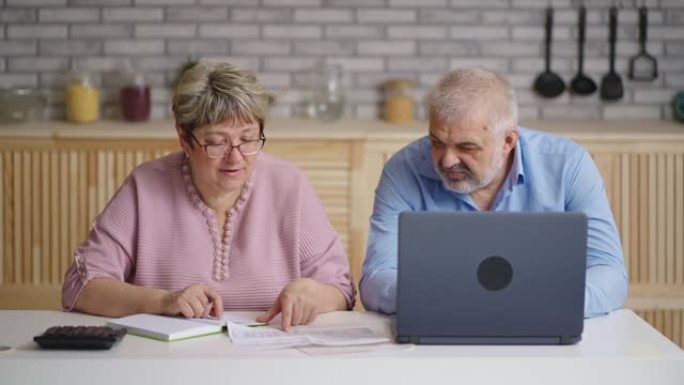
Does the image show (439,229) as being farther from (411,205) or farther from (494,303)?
(411,205)

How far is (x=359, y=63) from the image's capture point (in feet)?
17.4

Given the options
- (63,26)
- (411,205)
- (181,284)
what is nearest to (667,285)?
(411,205)

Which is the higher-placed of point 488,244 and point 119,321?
point 488,244

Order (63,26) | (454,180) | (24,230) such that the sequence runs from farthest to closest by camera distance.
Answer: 1. (63,26)
2. (24,230)
3. (454,180)

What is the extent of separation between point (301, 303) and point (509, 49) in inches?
109

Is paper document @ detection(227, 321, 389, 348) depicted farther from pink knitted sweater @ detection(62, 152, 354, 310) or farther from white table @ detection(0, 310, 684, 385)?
pink knitted sweater @ detection(62, 152, 354, 310)

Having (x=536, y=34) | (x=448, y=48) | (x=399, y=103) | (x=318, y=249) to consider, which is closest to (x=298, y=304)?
(x=318, y=249)

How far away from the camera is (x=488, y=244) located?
8.05 ft

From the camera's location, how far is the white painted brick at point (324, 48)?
528 cm

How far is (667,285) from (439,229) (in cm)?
268

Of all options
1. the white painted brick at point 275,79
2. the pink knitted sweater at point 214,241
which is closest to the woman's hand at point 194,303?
the pink knitted sweater at point 214,241

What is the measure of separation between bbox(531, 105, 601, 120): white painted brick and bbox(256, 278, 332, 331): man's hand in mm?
2652

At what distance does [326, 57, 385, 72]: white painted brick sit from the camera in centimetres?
529

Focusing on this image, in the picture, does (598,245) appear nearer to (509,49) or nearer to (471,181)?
(471,181)
